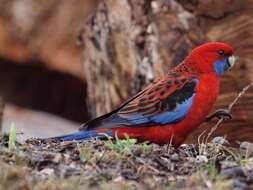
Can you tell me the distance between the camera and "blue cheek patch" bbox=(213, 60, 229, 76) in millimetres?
6934

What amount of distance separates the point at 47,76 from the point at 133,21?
18.9 ft

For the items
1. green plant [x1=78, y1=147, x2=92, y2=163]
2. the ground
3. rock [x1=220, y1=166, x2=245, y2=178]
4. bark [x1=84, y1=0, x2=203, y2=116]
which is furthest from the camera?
bark [x1=84, y1=0, x2=203, y2=116]

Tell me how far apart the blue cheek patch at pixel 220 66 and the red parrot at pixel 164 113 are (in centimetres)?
18

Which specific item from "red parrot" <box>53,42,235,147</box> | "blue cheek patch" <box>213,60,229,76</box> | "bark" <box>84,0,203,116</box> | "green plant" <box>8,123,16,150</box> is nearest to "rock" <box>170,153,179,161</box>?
"red parrot" <box>53,42,235,147</box>

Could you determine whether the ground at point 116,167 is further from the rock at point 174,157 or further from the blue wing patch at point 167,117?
the blue wing patch at point 167,117

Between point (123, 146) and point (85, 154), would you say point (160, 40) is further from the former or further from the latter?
point (85, 154)

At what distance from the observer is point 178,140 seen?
646cm

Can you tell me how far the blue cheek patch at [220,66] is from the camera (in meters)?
6.93

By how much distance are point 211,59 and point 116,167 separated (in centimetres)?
194

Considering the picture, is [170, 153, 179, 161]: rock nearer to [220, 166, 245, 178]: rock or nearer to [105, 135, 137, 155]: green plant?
[105, 135, 137, 155]: green plant

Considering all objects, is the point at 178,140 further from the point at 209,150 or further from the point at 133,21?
the point at 133,21

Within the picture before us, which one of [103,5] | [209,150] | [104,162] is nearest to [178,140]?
[209,150]

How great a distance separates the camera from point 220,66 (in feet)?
22.9

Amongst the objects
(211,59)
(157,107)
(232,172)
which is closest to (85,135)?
(157,107)
